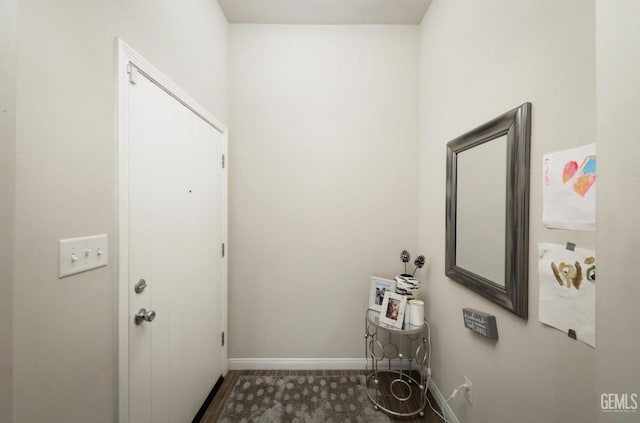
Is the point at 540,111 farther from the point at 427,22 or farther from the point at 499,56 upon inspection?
the point at 427,22

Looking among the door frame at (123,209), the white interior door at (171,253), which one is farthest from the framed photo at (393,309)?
the door frame at (123,209)

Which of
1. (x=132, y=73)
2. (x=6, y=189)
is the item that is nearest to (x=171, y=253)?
(x=6, y=189)

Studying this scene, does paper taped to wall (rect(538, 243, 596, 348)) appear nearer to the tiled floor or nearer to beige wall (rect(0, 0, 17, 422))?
the tiled floor

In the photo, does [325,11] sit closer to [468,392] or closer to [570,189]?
[570,189]

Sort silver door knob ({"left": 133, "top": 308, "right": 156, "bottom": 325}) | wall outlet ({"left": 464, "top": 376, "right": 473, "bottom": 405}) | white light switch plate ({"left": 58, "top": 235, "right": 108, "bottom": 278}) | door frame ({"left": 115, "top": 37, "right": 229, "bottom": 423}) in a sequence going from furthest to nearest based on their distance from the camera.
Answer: wall outlet ({"left": 464, "top": 376, "right": 473, "bottom": 405}) → silver door knob ({"left": 133, "top": 308, "right": 156, "bottom": 325}) → door frame ({"left": 115, "top": 37, "right": 229, "bottom": 423}) → white light switch plate ({"left": 58, "top": 235, "right": 108, "bottom": 278})

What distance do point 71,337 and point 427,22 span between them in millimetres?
2696

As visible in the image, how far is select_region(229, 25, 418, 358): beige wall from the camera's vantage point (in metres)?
1.89

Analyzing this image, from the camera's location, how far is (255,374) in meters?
1.85

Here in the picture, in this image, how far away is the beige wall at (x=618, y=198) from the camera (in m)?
0.45

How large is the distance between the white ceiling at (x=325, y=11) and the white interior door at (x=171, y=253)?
101cm

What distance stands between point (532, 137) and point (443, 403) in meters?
1.66

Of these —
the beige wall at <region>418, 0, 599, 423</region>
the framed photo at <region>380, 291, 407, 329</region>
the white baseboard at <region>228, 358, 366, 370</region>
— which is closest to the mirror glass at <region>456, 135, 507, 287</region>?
the beige wall at <region>418, 0, 599, 423</region>

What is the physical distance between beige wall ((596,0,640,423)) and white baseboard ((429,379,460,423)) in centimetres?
121

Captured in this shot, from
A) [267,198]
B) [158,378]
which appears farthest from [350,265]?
[158,378]
